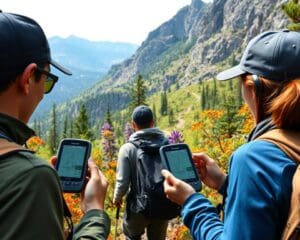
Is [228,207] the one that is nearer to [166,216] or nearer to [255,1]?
[166,216]

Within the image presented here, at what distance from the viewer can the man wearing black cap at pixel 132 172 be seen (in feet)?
18.8

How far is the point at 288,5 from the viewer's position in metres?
14.5

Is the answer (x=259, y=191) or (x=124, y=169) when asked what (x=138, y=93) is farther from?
(x=259, y=191)

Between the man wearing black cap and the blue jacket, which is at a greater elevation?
the blue jacket

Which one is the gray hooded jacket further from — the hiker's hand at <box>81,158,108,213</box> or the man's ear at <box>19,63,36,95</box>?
the man's ear at <box>19,63,36,95</box>

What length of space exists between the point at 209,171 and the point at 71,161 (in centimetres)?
103

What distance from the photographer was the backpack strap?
1848 mm

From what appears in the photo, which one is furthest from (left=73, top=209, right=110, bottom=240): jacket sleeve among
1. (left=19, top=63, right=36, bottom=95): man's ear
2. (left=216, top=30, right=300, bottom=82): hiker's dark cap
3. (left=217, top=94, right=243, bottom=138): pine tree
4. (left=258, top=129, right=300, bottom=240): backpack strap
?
(left=217, top=94, right=243, bottom=138): pine tree

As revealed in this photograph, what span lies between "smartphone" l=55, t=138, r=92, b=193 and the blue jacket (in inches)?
38.6

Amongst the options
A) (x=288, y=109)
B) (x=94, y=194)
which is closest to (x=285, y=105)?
(x=288, y=109)

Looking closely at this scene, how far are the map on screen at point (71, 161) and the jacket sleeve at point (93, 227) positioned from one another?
1.90 feet

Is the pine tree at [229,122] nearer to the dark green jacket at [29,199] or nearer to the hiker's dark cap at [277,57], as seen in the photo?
the hiker's dark cap at [277,57]

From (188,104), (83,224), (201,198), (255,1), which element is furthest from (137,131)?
(255,1)

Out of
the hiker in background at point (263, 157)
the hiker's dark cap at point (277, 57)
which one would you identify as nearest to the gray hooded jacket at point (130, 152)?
the hiker in background at point (263, 157)
